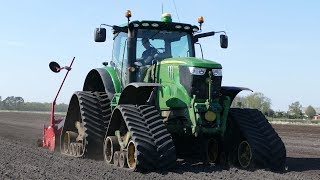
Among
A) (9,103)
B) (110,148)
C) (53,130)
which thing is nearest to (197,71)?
(110,148)

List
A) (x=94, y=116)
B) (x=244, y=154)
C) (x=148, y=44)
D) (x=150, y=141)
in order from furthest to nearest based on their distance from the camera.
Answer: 1. (x=94, y=116)
2. (x=148, y=44)
3. (x=244, y=154)
4. (x=150, y=141)

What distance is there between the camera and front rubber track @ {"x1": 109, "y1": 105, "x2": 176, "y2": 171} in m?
7.76

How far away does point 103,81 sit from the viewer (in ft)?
34.2

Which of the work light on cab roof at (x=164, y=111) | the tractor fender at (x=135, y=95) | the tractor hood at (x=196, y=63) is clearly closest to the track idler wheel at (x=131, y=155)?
the work light on cab roof at (x=164, y=111)

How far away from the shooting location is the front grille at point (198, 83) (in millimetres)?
8500

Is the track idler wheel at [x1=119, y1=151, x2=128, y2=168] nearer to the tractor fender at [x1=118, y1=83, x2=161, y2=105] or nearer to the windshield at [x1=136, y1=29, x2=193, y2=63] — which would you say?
the tractor fender at [x1=118, y1=83, x2=161, y2=105]

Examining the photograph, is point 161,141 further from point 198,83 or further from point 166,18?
point 166,18

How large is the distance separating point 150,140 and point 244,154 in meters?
1.93

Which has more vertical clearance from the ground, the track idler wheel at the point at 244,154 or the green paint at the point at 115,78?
the green paint at the point at 115,78

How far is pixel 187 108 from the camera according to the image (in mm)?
8547

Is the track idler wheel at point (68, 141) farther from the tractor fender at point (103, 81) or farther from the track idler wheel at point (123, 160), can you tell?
the track idler wheel at point (123, 160)

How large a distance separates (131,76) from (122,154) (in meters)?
1.71

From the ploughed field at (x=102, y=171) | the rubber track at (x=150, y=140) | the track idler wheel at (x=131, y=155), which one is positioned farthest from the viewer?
the track idler wheel at (x=131, y=155)

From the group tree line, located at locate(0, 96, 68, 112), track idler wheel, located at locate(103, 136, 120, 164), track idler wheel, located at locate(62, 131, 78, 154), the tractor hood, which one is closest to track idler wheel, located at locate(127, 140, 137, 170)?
track idler wheel, located at locate(103, 136, 120, 164)
